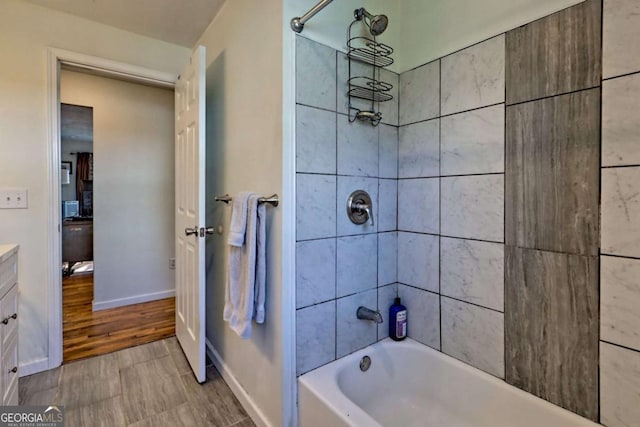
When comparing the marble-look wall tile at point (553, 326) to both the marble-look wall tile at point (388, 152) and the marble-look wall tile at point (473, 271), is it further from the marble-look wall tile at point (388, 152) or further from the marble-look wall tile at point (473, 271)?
the marble-look wall tile at point (388, 152)

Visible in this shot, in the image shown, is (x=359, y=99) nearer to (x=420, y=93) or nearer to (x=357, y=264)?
(x=420, y=93)

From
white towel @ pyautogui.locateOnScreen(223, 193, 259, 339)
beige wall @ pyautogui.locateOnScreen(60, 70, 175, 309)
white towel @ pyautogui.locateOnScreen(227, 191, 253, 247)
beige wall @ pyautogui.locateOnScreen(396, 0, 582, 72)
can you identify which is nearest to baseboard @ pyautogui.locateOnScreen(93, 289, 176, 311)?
beige wall @ pyautogui.locateOnScreen(60, 70, 175, 309)

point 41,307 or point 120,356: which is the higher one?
point 41,307

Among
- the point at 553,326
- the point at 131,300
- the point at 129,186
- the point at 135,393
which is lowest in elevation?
the point at 135,393

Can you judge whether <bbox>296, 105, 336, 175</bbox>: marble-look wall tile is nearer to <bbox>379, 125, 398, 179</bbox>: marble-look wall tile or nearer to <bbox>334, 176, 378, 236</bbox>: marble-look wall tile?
<bbox>334, 176, 378, 236</bbox>: marble-look wall tile

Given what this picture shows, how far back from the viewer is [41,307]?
6.44ft

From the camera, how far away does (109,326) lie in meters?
2.64

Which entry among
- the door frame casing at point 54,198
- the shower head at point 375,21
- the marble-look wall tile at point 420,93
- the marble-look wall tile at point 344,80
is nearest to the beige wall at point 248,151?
the marble-look wall tile at point 344,80

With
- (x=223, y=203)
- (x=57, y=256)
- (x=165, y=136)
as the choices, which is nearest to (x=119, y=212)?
(x=165, y=136)

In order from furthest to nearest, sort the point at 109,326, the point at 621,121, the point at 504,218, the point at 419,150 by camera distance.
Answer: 1. the point at 109,326
2. the point at 419,150
3. the point at 504,218
4. the point at 621,121

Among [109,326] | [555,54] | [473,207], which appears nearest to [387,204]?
[473,207]

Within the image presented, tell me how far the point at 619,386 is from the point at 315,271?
3.72 ft

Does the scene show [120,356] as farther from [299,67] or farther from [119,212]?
[299,67]

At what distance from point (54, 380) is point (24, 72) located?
6.29 ft
